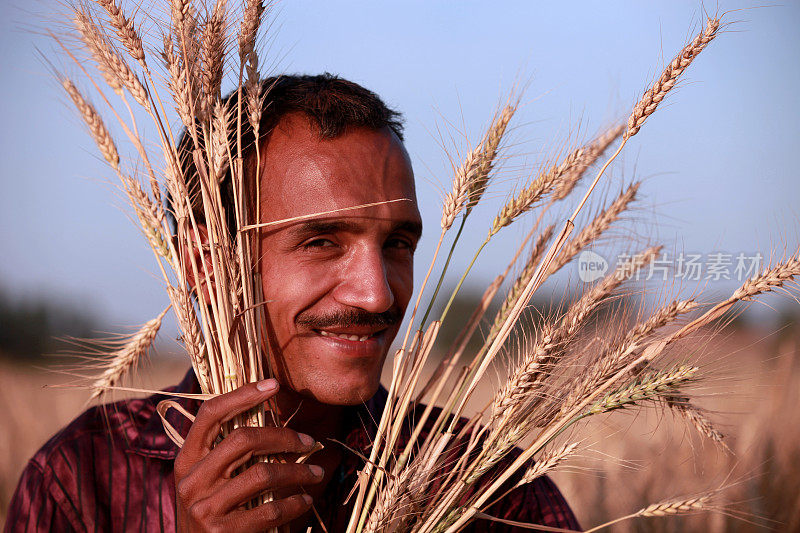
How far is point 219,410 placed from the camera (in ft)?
3.49

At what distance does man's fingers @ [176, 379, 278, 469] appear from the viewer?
106 centimetres

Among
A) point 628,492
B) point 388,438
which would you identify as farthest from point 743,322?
point 628,492

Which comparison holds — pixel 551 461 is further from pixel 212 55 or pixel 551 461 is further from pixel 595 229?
pixel 212 55

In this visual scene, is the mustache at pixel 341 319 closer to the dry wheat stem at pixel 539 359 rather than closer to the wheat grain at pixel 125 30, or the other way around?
the dry wheat stem at pixel 539 359

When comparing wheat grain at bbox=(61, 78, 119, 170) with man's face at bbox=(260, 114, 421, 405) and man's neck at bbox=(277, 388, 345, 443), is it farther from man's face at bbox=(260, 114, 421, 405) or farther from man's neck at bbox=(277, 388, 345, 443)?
man's neck at bbox=(277, 388, 345, 443)

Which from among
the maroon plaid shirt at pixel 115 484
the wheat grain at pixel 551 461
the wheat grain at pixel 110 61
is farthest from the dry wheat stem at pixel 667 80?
the maroon plaid shirt at pixel 115 484

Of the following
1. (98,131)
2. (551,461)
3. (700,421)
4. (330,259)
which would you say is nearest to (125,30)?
(98,131)

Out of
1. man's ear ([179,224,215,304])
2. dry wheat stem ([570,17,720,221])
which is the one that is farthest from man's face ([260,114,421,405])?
dry wheat stem ([570,17,720,221])

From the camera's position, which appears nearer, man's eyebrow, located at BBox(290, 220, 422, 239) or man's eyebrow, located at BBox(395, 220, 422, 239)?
man's eyebrow, located at BBox(290, 220, 422, 239)

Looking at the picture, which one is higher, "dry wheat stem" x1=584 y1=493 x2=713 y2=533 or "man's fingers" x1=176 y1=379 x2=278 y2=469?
"man's fingers" x1=176 y1=379 x2=278 y2=469

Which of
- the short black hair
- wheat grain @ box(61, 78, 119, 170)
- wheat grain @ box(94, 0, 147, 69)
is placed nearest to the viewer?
wheat grain @ box(94, 0, 147, 69)

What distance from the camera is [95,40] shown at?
→ 119 centimetres

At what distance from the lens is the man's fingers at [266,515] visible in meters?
1.04

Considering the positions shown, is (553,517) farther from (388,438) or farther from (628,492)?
(628,492)
